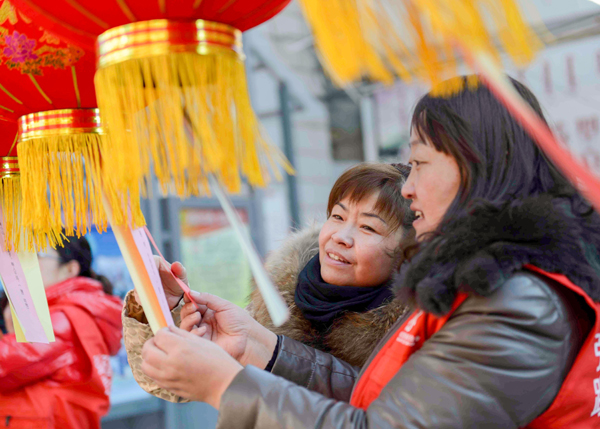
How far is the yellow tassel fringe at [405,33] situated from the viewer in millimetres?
478

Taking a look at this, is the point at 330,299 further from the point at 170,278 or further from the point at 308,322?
the point at 170,278

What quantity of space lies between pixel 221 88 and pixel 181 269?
0.60 m

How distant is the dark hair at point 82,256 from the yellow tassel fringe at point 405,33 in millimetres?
2179

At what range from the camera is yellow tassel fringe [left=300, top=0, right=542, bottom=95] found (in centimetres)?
48

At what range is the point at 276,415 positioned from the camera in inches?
27.3

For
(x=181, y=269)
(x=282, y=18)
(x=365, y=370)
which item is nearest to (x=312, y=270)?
(x=181, y=269)

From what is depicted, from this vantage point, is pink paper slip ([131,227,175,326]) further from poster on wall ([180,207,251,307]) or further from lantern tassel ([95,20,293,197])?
poster on wall ([180,207,251,307])

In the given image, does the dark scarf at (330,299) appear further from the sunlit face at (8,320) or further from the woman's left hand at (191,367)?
the sunlit face at (8,320)

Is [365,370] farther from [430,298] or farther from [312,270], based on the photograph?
[312,270]

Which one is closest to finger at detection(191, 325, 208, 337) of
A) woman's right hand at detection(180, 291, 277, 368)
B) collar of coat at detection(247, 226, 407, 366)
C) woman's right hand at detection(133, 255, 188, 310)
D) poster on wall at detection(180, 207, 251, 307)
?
woman's right hand at detection(180, 291, 277, 368)

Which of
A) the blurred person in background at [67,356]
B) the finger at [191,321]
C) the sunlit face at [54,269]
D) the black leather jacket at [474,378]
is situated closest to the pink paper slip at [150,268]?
the black leather jacket at [474,378]

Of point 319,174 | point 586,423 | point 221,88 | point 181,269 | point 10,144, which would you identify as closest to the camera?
point 221,88

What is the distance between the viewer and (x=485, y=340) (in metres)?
0.65

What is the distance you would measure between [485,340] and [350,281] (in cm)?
62
